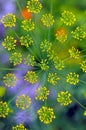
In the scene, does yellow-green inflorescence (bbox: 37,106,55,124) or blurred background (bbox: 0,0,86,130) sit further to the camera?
blurred background (bbox: 0,0,86,130)

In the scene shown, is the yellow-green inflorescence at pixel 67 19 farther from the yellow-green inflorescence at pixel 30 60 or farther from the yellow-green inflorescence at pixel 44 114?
the yellow-green inflorescence at pixel 44 114

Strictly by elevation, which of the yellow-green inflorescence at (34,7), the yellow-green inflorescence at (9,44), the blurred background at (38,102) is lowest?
the blurred background at (38,102)

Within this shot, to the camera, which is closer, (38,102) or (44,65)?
(44,65)

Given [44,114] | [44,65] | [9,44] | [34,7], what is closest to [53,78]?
[44,65]

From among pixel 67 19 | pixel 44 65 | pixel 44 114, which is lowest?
pixel 44 114

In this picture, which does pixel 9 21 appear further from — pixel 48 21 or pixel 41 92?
pixel 41 92

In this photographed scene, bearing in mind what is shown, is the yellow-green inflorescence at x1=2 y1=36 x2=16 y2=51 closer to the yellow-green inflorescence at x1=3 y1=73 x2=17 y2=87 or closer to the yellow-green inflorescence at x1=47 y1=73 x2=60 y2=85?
the yellow-green inflorescence at x1=3 y1=73 x2=17 y2=87

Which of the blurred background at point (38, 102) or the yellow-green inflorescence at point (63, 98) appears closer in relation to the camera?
the yellow-green inflorescence at point (63, 98)

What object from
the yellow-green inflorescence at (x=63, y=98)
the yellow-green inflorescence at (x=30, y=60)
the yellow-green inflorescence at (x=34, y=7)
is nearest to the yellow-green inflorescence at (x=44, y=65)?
the yellow-green inflorescence at (x=30, y=60)

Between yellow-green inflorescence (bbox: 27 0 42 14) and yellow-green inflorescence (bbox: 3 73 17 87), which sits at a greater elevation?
yellow-green inflorescence (bbox: 27 0 42 14)

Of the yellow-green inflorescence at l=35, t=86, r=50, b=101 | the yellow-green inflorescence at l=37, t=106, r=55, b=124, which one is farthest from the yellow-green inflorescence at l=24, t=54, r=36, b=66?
the yellow-green inflorescence at l=37, t=106, r=55, b=124

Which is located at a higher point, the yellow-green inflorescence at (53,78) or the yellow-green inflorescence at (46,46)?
the yellow-green inflorescence at (46,46)
